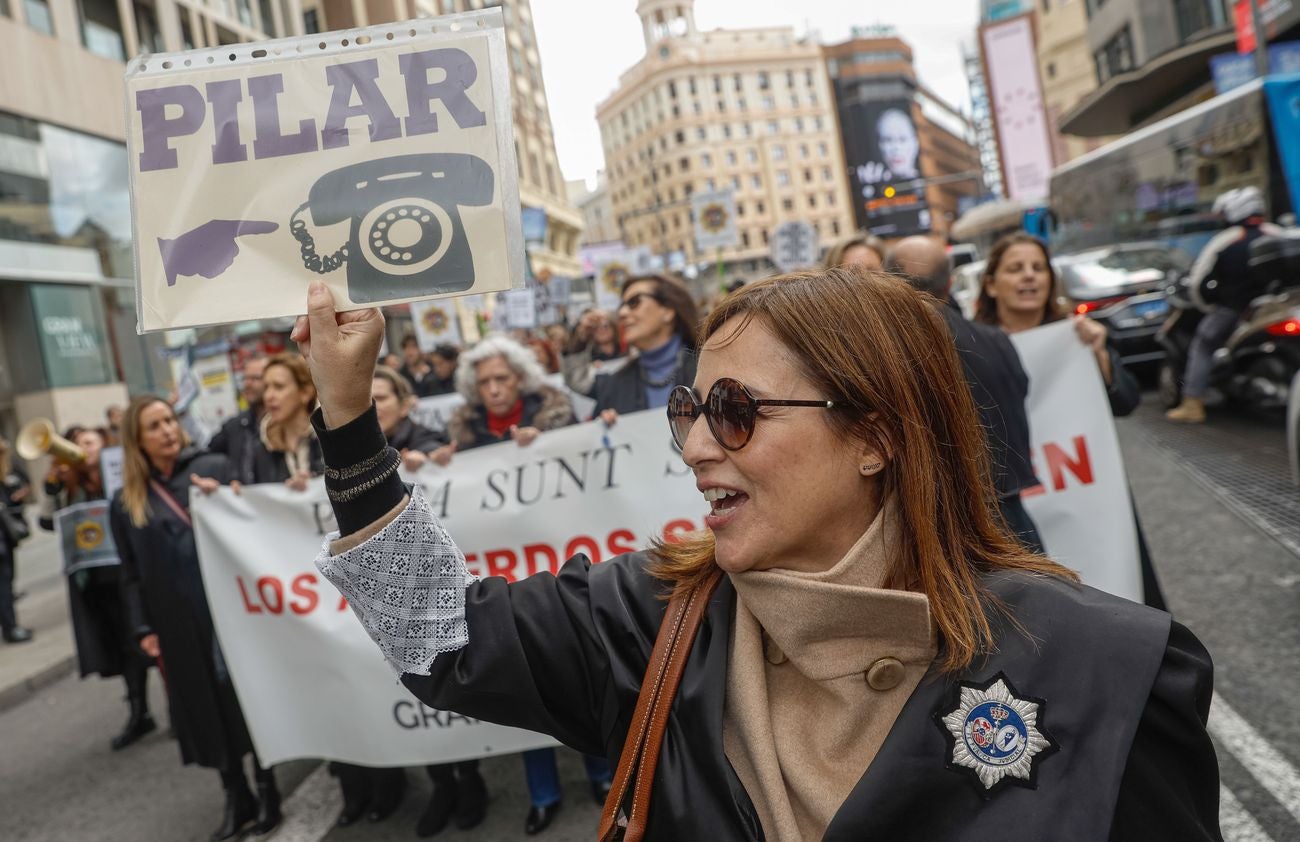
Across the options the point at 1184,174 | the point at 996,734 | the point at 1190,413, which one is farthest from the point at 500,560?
the point at 1184,174

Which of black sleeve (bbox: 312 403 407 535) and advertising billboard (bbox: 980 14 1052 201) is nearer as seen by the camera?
black sleeve (bbox: 312 403 407 535)

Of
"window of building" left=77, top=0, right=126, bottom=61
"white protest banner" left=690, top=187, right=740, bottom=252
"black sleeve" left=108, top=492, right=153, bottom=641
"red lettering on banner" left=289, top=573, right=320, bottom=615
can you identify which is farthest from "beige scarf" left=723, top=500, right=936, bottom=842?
"window of building" left=77, top=0, right=126, bottom=61

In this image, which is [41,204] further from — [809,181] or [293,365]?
[809,181]

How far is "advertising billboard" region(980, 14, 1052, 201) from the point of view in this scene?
2839cm

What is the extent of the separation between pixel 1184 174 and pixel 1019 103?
1442 cm

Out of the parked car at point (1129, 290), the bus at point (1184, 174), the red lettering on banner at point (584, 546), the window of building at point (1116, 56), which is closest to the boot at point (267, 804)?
the red lettering on banner at point (584, 546)

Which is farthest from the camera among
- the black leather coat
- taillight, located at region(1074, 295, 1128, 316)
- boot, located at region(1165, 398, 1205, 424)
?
taillight, located at region(1074, 295, 1128, 316)

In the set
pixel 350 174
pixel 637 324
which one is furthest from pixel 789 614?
pixel 637 324

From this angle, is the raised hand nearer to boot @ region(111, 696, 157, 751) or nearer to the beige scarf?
the beige scarf

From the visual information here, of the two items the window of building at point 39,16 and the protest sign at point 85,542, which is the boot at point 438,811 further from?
the window of building at point 39,16

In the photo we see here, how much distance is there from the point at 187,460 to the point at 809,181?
133 meters

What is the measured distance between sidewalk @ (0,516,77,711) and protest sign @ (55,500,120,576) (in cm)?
164

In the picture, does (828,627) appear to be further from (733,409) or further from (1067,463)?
(1067,463)

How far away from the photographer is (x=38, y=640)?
27.8 feet
